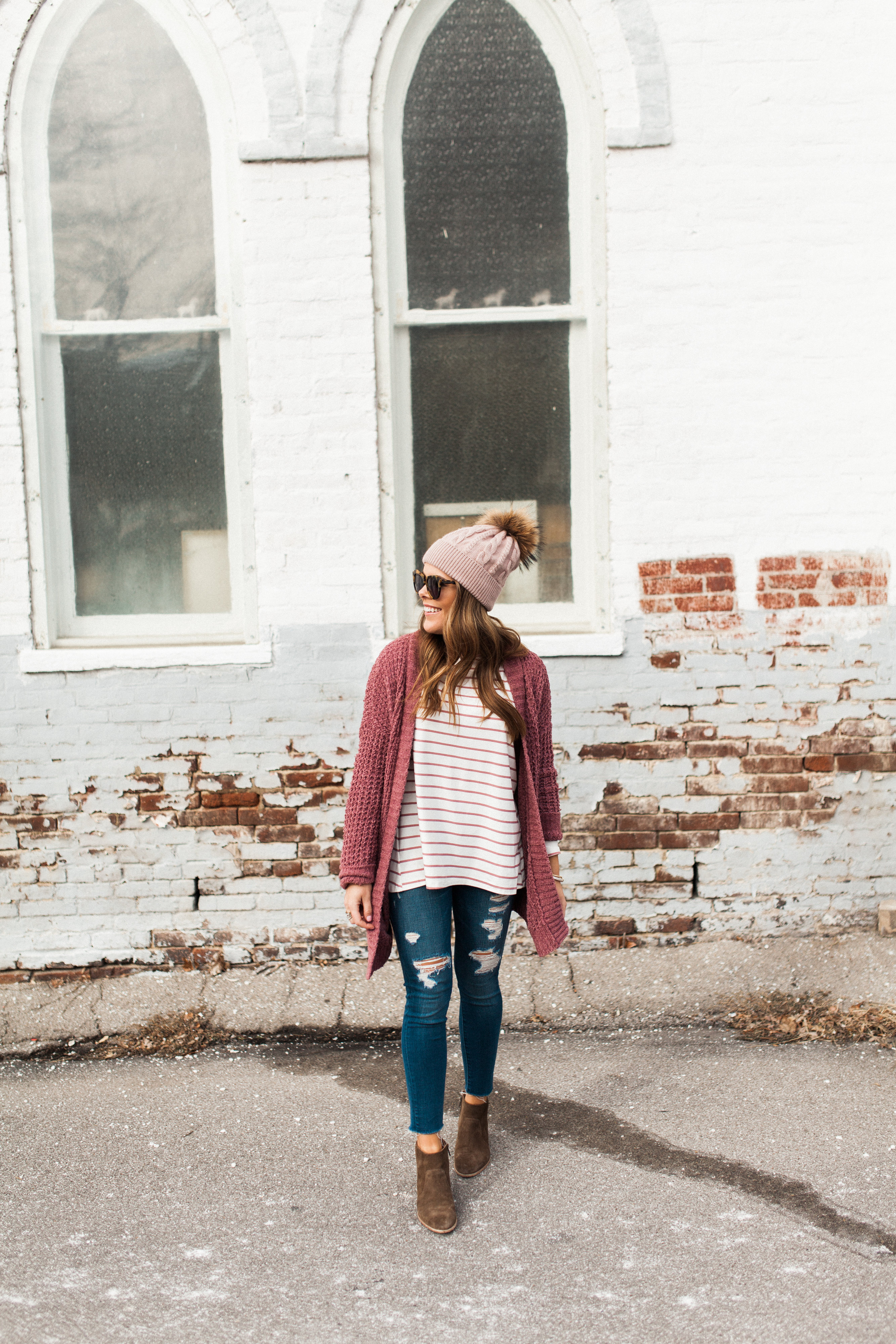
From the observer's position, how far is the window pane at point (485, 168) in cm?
→ 415

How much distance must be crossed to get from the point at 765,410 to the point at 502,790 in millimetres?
2276

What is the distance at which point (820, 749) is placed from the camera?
426 centimetres

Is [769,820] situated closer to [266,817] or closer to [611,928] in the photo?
[611,928]

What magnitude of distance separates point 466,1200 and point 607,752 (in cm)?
193

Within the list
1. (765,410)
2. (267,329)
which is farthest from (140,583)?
(765,410)

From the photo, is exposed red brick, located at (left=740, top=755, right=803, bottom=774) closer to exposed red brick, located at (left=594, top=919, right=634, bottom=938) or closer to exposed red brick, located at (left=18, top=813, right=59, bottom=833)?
exposed red brick, located at (left=594, top=919, right=634, bottom=938)

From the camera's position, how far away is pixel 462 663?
8.75 ft

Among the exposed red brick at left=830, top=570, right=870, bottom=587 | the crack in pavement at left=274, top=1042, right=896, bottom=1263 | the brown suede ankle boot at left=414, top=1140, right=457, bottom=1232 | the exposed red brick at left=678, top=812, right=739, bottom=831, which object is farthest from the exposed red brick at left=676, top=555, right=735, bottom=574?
the brown suede ankle boot at left=414, top=1140, right=457, bottom=1232

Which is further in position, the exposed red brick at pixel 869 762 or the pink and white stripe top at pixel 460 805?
the exposed red brick at pixel 869 762

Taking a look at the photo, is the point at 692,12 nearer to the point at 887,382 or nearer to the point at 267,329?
the point at 887,382

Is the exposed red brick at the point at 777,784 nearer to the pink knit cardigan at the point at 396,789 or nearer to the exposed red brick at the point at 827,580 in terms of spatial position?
the exposed red brick at the point at 827,580

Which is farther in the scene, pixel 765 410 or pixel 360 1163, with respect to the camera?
pixel 765 410

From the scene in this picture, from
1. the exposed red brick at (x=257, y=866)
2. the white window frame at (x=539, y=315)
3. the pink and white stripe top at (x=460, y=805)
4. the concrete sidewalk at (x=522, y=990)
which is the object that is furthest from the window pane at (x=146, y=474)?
the pink and white stripe top at (x=460, y=805)

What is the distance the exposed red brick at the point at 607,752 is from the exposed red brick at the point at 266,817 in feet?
4.04
